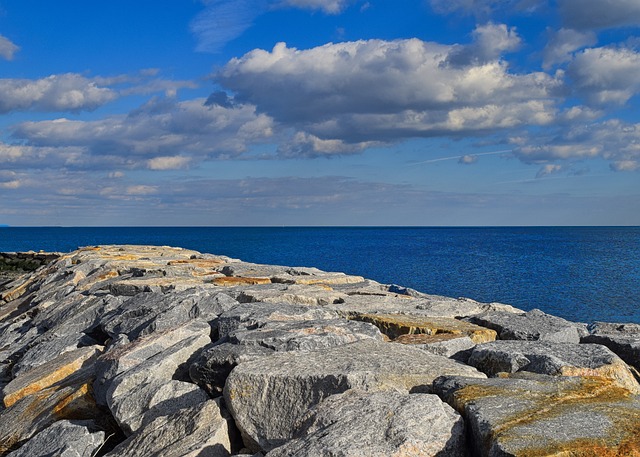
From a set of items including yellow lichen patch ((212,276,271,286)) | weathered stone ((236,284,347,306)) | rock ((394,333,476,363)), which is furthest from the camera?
yellow lichen patch ((212,276,271,286))

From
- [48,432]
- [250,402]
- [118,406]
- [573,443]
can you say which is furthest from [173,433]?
[573,443]

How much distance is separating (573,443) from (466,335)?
2.91 m

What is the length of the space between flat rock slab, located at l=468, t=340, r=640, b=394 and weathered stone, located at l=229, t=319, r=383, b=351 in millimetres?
972

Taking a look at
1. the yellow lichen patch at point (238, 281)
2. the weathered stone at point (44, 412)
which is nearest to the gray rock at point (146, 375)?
the weathered stone at point (44, 412)

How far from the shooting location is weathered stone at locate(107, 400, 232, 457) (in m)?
4.10

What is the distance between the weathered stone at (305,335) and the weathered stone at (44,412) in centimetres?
140

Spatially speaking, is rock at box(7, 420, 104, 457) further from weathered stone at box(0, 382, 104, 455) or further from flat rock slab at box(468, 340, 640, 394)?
flat rock slab at box(468, 340, 640, 394)

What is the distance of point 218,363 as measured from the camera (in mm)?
4996

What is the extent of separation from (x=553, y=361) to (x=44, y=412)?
170 inches

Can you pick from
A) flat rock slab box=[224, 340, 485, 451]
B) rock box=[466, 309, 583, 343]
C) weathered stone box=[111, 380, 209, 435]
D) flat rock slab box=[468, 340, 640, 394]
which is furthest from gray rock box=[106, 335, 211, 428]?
rock box=[466, 309, 583, 343]

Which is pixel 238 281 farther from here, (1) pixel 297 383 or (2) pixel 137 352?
(1) pixel 297 383

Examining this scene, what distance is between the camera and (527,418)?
3.37 m

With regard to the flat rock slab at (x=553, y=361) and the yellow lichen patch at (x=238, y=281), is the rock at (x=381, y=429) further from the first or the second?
the yellow lichen patch at (x=238, y=281)

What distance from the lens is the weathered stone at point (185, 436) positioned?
4.10 meters
